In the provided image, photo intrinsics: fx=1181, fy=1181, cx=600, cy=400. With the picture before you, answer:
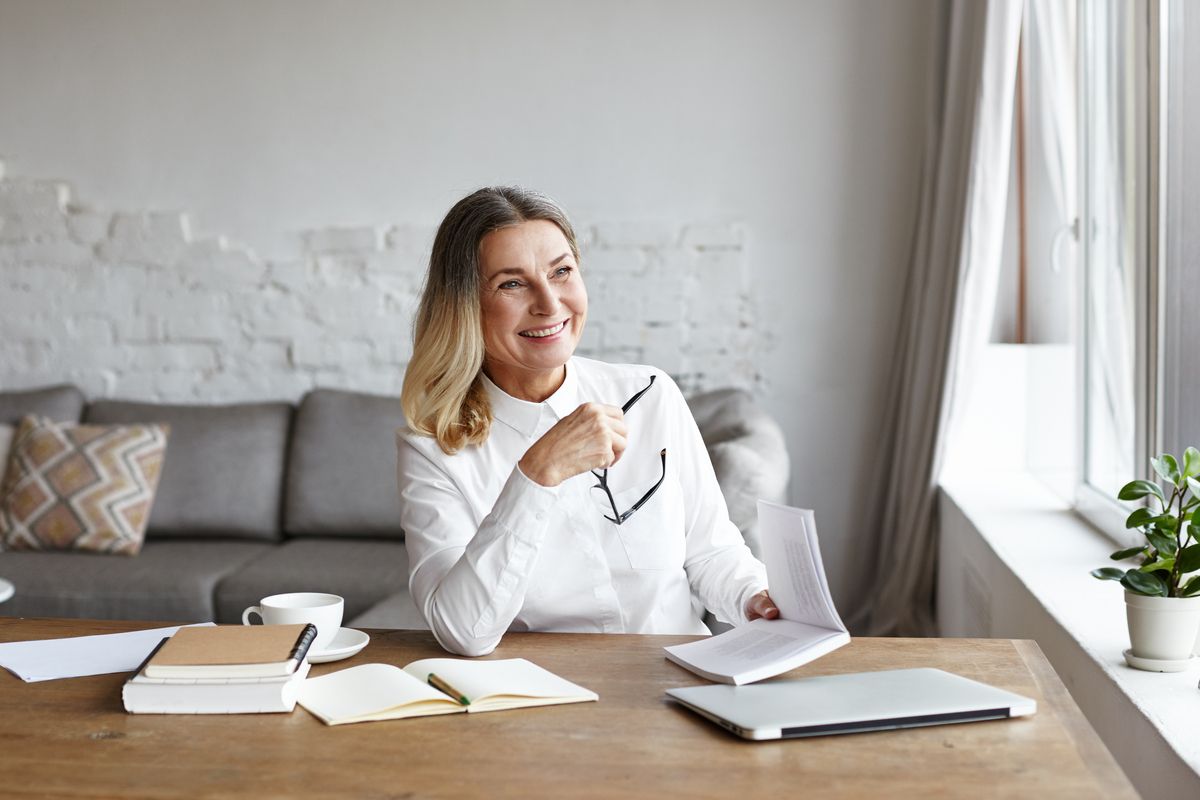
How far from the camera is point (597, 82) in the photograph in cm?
391

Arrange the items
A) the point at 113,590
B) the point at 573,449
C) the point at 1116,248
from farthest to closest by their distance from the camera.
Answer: the point at 113,590 < the point at 1116,248 < the point at 573,449

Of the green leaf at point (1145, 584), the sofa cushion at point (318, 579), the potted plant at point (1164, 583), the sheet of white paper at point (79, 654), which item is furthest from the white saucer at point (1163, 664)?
the sofa cushion at point (318, 579)

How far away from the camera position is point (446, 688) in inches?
51.8

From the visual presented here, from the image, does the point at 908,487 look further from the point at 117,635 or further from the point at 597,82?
the point at 117,635

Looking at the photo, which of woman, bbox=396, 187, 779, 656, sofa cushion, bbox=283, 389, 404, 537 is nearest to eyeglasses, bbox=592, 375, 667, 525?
woman, bbox=396, 187, 779, 656

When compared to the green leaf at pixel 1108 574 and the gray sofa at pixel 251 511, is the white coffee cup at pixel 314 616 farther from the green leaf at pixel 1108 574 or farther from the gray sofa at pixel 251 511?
the gray sofa at pixel 251 511

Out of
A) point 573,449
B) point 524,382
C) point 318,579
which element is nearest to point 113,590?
point 318,579

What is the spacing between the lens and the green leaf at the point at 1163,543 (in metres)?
1.46

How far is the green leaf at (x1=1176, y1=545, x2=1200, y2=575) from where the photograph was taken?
143 cm

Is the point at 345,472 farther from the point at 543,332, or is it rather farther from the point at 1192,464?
the point at 1192,464

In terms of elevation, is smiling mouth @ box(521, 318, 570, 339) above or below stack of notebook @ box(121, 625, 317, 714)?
above

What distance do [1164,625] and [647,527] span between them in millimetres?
748

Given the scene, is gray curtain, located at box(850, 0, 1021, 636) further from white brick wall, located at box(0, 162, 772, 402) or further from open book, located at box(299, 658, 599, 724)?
open book, located at box(299, 658, 599, 724)

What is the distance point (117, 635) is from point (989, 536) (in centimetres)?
178
